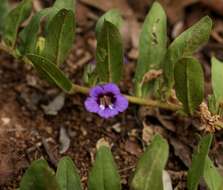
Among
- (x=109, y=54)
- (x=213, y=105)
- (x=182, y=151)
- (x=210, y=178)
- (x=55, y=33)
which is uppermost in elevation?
(x=55, y=33)

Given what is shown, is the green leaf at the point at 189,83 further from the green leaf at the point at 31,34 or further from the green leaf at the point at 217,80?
the green leaf at the point at 31,34

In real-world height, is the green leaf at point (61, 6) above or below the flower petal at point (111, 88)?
above

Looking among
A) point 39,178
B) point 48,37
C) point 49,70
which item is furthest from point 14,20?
point 39,178

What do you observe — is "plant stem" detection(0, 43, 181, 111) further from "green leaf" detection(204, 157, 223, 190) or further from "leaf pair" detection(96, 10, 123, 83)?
"green leaf" detection(204, 157, 223, 190)

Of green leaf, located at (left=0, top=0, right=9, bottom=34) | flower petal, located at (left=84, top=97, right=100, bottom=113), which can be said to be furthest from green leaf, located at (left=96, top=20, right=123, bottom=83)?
green leaf, located at (left=0, top=0, right=9, bottom=34)

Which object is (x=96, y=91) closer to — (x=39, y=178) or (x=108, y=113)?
(x=108, y=113)

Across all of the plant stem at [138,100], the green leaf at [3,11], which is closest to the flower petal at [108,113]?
the plant stem at [138,100]

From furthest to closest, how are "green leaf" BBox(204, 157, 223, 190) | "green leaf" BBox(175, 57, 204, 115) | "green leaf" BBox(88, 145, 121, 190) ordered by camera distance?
"green leaf" BBox(175, 57, 204, 115) < "green leaf" BBox(204, 157, 223, 190) < "green leaf" BBox(88, 145, 121, 190)
